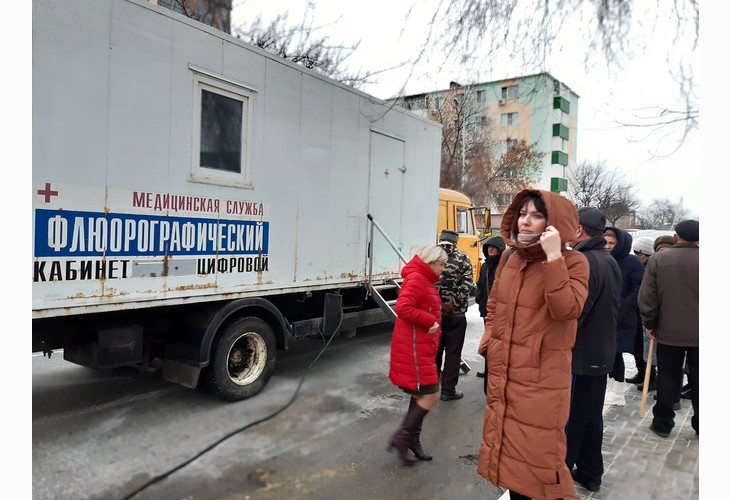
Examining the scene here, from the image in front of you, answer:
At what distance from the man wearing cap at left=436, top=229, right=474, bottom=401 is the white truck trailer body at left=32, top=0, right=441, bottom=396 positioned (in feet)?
5.02

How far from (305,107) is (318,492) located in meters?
4.04

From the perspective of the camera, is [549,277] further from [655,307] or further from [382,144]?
[382,144]

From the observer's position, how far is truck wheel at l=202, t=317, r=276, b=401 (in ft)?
16.0

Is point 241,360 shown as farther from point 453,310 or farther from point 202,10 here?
point 202,10

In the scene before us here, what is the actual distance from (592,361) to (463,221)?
23.8ft

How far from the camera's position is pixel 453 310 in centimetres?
534

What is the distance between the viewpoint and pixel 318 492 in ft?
11.0

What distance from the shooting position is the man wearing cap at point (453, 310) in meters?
5.33

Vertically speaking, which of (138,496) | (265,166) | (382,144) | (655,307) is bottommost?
(138,496)

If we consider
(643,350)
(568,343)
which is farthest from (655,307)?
(568,343)

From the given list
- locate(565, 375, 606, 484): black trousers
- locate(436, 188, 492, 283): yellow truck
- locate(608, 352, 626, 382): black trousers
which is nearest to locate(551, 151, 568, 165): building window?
locate(436, 188, 492, 283): yellow truck

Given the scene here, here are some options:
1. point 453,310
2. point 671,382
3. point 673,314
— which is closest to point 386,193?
point 453,310

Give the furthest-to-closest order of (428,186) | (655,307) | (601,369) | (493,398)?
A: (428,186) → (655,307) → (601,369) → (493,398)

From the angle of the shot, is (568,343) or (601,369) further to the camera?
(601,369)
